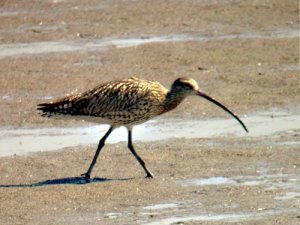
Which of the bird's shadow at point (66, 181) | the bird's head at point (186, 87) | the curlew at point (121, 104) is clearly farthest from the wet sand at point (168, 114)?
the bird's head at point (186, 87)

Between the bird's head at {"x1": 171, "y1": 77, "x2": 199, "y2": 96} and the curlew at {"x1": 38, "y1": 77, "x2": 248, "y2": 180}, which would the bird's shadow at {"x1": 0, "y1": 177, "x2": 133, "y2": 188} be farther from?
the bird's head at {"x1": 171, "y1": 77, "x2": 199, "y2": 96}

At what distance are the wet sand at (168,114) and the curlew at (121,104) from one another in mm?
483

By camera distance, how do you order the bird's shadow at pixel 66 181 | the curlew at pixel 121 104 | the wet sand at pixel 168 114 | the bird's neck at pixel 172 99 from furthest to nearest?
the bird's neck at pixel 172 99 < the curlew at pixel 121 104 < the bird's shadow at pixel 66 181 < the wet sand at pixel 168 114

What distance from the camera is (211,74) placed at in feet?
56.3

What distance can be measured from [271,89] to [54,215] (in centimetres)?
550

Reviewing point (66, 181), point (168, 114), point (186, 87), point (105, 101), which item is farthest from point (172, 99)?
point (168, 114)

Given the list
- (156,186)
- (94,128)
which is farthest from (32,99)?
(156,186)

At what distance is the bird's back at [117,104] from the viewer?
42.8 feet

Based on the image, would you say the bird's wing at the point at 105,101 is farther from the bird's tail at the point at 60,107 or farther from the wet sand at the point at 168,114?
the wet sand at the point at 168,114

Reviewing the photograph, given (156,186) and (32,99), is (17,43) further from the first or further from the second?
(156,186)

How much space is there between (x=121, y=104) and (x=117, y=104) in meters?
0.04

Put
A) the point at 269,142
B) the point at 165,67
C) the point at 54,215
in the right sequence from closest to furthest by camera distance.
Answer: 1. the point at 54,215
2. the point at 269,142
3. the point at 165,67

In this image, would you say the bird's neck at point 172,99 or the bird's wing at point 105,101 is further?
the bird's neck at point 172,99

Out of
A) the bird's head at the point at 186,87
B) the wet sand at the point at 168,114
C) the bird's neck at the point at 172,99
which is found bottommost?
the wet sand at the point at 168,114
